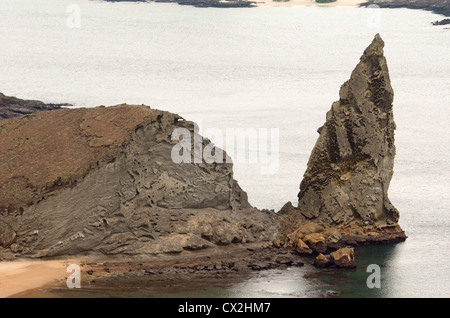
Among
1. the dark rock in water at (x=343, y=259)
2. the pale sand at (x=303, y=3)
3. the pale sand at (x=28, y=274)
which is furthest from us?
the pale sand at (x=303, y=3)

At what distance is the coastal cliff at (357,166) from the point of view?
148 feet

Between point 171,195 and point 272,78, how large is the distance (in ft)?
195

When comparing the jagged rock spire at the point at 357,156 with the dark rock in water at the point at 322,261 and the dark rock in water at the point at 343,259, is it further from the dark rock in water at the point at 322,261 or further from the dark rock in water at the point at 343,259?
the dark rock in water at the point at 322,261

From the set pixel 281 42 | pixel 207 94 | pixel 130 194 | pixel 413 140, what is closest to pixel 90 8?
pixel 281 42

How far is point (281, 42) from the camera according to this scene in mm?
132875

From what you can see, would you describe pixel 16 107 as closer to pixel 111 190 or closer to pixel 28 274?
pixel 111 190

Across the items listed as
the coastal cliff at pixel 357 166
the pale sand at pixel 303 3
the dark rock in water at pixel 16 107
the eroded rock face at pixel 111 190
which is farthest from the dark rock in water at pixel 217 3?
the eroded rock face at pixel 111 190

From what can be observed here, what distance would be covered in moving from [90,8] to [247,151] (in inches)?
4559

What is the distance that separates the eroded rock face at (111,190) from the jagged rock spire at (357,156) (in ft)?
9.40

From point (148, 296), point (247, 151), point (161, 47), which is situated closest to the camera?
point (148, 296)

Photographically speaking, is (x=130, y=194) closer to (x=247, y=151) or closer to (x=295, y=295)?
(x=295, y=295)

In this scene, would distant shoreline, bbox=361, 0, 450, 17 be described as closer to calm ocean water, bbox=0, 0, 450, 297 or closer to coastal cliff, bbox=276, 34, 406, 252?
calm ocean water, bbox=0, 0, 450, 297

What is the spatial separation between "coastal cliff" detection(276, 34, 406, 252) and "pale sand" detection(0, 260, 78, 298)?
1053 cm

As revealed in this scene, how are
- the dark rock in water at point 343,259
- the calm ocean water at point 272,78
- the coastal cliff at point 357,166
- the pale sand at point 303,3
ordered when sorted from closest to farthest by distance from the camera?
the dark rock in water at point 343,259 → the calm ocean water at point 272,78 → the coastal cliff at point 357,166 → the pale sand at point 303,3
